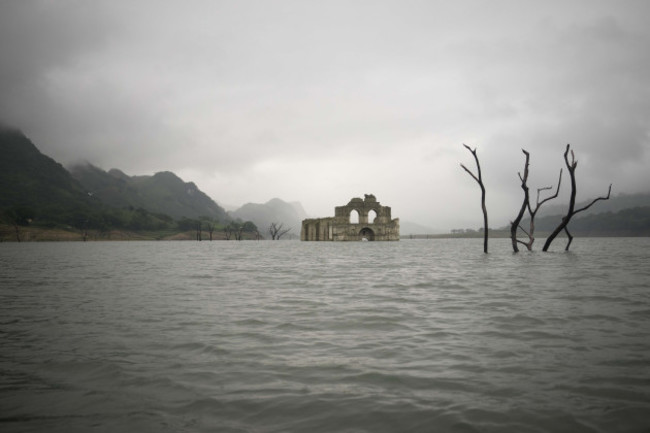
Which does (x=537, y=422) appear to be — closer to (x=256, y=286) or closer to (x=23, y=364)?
(x=23, y=364)

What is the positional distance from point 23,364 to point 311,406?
4176mm

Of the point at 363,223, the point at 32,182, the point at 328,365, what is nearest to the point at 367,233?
the point at 363,223

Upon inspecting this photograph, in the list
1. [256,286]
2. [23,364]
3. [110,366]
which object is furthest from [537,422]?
[256,286]

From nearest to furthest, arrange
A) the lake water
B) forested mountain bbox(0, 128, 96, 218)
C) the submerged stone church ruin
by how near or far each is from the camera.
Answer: the lake water → the submerged stone church ruin → forested mountain bbox(0, 128, 96, 218)

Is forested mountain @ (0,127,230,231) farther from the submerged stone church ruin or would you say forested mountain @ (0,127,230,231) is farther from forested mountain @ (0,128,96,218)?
the submerged stone church ruin

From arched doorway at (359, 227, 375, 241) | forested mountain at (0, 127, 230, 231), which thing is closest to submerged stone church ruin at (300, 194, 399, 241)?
arched doorway at (359, 227, 375, 241)

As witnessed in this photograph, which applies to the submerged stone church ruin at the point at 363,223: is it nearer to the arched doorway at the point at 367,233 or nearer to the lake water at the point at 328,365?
the arched doorway at the point at 367,233

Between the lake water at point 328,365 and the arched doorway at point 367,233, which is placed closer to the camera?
the lake water at point 328,365

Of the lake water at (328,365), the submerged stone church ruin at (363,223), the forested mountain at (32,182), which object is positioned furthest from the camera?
the forested mountain at (32,182)

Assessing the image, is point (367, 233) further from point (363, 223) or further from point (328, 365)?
point (328, 365)

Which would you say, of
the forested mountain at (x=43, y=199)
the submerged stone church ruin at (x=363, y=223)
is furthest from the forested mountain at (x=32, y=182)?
the submerged stone church ruin at (x=363, y=223)

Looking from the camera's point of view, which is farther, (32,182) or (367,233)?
(32,182)

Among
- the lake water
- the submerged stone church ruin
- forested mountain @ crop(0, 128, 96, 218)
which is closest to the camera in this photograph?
the lake water

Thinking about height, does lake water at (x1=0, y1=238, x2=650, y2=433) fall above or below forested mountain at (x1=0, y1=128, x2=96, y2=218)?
below
